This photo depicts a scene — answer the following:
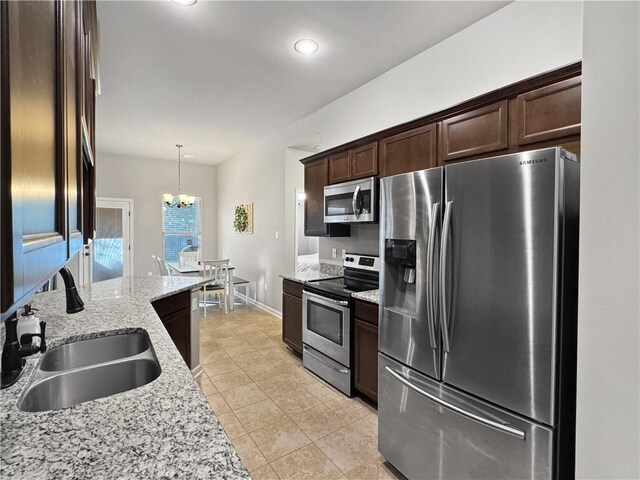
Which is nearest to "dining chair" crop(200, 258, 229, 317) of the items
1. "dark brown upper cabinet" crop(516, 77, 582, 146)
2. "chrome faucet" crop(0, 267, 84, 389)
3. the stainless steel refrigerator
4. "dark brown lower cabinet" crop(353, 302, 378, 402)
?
"dark brown lower cabinet" crop(353, 302, 378, 402)

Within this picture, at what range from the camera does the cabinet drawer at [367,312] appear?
2404mm

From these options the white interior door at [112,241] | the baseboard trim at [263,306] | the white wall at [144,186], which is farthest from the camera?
the white wall at [144,186]

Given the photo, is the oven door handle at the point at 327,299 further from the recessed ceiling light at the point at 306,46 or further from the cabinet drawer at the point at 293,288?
the recessed ceiling light at the point at 306,46

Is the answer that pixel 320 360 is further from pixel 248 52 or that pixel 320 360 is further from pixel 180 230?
pixel 180 230

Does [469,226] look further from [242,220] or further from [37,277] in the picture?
[242,220]

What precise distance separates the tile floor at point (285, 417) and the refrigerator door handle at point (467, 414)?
22.9 inches

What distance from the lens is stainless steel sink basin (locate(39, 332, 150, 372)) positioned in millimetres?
1265

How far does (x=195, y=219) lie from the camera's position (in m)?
7.49

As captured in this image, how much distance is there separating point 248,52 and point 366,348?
2.69 m

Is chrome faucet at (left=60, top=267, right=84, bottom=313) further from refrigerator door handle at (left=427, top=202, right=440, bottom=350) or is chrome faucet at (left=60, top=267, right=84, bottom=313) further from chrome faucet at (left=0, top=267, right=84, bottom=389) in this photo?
refrigerator door handle at (left=427, top=202, right=440, bottom=350)

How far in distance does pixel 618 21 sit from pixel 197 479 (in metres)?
1.60

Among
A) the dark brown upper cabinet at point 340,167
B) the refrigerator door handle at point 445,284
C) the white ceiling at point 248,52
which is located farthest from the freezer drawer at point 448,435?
the white ceiling at point 248,52

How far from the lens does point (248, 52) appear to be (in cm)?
277

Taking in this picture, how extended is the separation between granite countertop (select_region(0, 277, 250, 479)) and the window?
6.48 m
